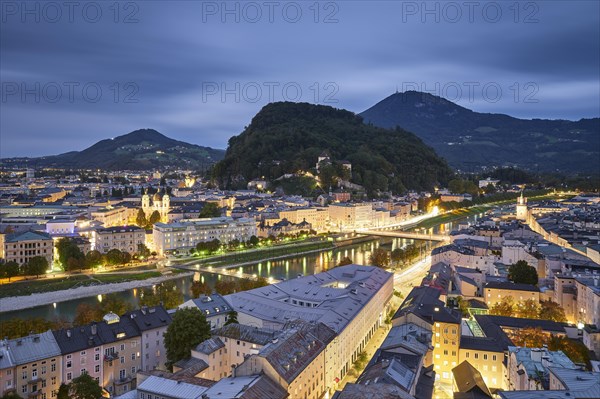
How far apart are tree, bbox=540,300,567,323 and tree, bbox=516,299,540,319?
5.6 inches

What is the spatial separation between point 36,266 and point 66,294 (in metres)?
2.13

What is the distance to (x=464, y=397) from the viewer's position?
7.10 meters

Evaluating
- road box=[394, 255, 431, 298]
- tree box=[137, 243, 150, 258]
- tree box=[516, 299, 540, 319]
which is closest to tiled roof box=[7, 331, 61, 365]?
road box=[394, 255, 431, 298]

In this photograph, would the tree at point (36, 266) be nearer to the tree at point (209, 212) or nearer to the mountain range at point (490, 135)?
the tree at point (209, 212)

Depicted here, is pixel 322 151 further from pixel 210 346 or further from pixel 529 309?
pixel 210 346

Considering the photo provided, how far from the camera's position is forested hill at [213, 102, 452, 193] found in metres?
43.2

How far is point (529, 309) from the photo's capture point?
449 inches

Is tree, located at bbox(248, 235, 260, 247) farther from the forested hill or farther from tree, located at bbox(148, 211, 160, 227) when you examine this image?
the forested hill

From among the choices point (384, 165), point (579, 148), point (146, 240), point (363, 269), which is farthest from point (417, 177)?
point (579, 148)

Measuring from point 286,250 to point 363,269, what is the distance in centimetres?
876

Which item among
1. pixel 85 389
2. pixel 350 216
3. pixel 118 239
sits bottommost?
pixel 85 389

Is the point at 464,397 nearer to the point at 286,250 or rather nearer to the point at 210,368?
the point at 210,368

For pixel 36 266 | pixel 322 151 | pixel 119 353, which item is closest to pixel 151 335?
pixel 119 353

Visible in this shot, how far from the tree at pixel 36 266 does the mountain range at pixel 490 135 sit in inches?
3279
